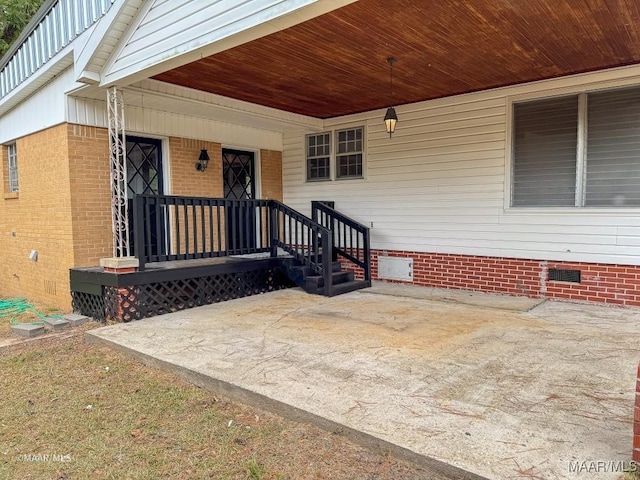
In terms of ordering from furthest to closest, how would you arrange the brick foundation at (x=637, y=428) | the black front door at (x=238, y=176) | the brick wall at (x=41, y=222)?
the black front door at (x=238, y=176), the brick wall at (x=41, y=222), the brick foundation at (x=637, y=428)

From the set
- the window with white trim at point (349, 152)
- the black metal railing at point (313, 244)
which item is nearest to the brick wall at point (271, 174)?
the window with white trim at point (349, 152)

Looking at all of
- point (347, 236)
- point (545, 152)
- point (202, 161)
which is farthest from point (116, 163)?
point (545, 152)

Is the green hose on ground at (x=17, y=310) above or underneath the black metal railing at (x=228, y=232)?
underneath

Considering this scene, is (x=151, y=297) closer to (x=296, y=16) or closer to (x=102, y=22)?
(x=102, y=22)

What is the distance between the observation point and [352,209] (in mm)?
8203

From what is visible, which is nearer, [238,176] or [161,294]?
[161,294]

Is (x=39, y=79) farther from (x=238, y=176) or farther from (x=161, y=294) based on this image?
(x=161, y=294)

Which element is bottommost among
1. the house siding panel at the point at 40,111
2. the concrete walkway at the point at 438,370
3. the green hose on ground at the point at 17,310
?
the green hose on ground at the point at 17,310

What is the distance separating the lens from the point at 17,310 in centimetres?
675

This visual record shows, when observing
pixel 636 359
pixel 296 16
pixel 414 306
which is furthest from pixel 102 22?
pixel 636 359

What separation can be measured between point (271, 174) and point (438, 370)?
20.9ft

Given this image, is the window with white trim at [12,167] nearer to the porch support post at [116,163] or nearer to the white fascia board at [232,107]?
the porch support post at [116,163]

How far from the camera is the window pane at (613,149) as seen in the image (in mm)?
5441

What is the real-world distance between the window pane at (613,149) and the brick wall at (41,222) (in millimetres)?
6964
